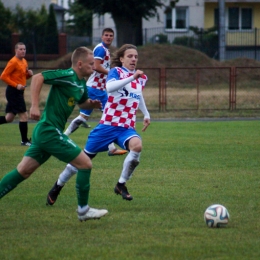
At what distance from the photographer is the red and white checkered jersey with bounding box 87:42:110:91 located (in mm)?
11938

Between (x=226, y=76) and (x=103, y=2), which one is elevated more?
(x=103, y=2)

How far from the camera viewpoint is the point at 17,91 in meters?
13.2

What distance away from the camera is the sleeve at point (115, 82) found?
7.27 metres

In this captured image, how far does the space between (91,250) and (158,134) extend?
1014 centimetres

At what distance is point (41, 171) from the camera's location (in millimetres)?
9906

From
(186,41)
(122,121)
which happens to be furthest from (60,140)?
(186,41)

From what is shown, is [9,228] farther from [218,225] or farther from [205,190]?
[205,190]

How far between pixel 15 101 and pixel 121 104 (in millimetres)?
5926

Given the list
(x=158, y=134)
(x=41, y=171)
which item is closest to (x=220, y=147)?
(x=158, y=134)

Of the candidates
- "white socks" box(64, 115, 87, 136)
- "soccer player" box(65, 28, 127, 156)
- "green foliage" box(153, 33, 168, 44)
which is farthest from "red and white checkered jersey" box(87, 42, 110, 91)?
"green foliage" box(153, 33, 168, 44)

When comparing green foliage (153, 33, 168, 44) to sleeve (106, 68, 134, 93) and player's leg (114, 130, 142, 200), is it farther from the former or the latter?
player's leg (114, 130, 142, 200)

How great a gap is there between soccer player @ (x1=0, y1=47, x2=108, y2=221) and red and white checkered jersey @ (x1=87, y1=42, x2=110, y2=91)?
5.58 metres

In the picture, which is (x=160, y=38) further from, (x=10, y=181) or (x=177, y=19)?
(x=10, y=181)

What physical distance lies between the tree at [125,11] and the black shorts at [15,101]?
21621mm
